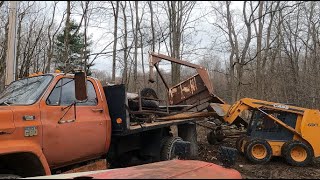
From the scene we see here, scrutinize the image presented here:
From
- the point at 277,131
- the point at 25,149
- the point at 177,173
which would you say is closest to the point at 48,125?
the point at 25,149

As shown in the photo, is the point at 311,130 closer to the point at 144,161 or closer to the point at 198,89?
the point at 198,89

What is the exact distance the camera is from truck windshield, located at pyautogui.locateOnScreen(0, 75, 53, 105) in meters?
6.45

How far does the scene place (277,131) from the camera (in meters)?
10.8

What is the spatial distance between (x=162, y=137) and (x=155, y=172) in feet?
19.8

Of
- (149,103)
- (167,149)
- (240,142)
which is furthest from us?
(240,142)

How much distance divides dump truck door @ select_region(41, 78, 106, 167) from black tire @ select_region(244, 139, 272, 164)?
4.56 metres

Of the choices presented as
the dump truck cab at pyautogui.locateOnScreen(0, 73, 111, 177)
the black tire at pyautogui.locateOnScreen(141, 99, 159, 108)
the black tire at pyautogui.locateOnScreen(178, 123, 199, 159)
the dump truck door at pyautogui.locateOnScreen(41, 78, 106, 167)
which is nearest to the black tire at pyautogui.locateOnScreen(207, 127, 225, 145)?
the black tire at pyautogui.locateOnScreen(178, 123, 199, 159)

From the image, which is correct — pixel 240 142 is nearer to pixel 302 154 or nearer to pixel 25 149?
pixel 302 154

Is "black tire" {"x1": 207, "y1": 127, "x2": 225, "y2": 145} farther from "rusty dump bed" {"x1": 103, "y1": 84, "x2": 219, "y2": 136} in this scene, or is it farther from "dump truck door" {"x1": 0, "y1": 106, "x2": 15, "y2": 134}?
"dump truck door" {"x1": 0, "y1": 106, "x2": 15, "y2": 134}

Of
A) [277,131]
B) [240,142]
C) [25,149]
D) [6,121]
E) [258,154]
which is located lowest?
[258,154]

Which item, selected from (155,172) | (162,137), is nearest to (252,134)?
(162,137)

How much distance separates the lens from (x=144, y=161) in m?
9.09

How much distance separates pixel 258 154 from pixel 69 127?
5.80 m

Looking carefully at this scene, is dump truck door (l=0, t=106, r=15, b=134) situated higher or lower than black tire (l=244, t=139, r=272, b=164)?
higher
